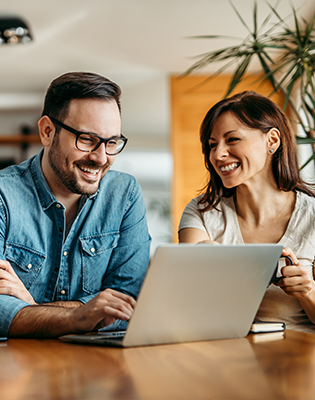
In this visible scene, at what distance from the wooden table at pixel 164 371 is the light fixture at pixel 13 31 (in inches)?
128

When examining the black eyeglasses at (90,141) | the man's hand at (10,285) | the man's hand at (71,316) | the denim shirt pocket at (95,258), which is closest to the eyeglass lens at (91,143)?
the black eyeglasses at (90,141)

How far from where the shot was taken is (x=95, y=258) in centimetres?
147

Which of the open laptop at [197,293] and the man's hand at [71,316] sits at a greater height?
the open laptop at [197,293]

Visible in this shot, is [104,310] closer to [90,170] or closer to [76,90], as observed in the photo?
[90,170]

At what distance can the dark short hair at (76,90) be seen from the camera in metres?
1.48

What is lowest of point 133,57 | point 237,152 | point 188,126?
point 237,152

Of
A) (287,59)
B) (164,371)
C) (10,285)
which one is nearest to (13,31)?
(287,59)

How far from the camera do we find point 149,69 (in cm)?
450

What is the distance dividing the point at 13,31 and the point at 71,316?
323 cm

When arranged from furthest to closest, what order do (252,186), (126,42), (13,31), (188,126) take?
(188,126) < (126,42) < (13,31) < (252,186)

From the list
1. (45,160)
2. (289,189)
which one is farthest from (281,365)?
(45,160)

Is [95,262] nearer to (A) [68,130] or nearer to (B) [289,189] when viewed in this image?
(A) [68,130]

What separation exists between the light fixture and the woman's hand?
323 centimetres

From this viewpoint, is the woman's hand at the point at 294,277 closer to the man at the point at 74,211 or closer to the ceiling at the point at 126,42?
the man at the point at 74,211
